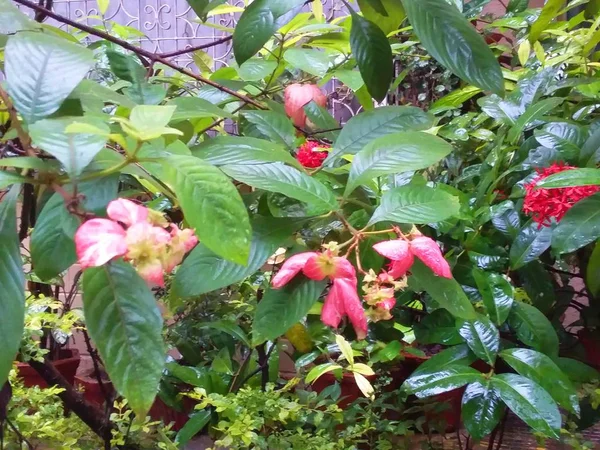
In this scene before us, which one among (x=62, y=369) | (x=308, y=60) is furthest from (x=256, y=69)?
(x=62, y=369)

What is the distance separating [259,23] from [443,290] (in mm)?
314

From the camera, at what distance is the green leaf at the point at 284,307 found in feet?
1.50

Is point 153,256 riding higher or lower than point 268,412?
higher

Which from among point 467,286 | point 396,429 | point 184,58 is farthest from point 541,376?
point 184,58

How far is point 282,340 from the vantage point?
1073 mm

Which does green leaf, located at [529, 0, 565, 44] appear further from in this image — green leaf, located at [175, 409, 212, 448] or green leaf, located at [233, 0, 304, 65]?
green leaf, located at [175, 409, 212, 448]

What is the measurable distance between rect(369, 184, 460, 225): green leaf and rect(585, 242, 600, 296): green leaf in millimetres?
414

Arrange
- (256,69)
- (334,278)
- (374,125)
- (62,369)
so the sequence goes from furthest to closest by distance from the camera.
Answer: (62,369) < (256,69) < (374,125) < (334,278)

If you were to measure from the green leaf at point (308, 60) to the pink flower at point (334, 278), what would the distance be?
40cm

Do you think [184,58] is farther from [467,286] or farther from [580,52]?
[467,286]

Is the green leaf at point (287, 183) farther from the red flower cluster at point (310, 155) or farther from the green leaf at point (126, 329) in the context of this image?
the red flower cluster at point (310, 155)

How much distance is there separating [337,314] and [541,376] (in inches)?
17.9

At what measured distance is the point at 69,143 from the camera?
0.30m

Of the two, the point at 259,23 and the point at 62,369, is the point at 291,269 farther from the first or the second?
the point at 62,369
